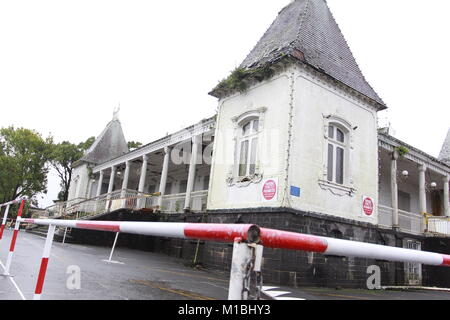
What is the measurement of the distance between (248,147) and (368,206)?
508 cm

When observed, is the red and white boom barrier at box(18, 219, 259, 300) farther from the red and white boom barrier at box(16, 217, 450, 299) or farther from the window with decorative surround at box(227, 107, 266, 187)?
the window with decorative surround at box(227, 107, 266, 187)

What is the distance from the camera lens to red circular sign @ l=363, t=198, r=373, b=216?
12970mm

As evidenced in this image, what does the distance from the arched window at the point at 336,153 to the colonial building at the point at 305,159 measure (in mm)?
38

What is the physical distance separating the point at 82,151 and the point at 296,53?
36.5 m

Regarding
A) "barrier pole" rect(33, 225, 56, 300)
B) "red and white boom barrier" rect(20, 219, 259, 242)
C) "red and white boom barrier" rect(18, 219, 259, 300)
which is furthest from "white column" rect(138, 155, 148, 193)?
"red and white boom barrier" rect(20, 219, 259, 242)

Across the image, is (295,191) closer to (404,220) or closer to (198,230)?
(404,220)

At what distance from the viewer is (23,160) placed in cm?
4034

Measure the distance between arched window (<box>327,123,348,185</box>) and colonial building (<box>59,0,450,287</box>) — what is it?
4 cm

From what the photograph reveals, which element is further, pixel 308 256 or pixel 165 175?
pixel 165 175

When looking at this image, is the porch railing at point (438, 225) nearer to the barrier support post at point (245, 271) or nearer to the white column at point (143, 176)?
the white column at point (143, 176)

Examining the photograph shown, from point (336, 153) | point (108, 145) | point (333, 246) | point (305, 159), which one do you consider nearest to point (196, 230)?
point (333, 246)

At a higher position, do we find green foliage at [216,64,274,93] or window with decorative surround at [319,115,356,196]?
green foliage at [216,64,274,93]

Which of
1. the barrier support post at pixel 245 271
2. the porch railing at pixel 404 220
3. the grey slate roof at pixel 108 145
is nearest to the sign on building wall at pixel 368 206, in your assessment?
the porch railing at pixel 404 220
